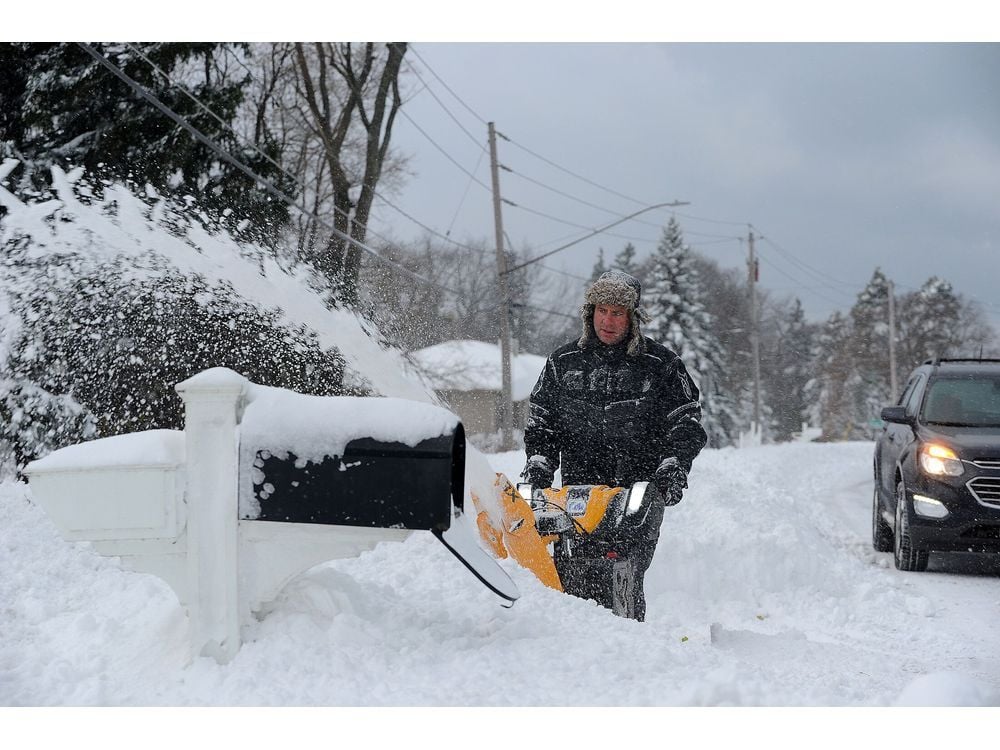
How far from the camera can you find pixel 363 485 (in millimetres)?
2490

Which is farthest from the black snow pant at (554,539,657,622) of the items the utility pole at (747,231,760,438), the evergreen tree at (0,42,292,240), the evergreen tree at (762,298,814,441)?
the evergreen tree at (762,298,814,441)

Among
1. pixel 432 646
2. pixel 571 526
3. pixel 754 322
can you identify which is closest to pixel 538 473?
pixel 571 526

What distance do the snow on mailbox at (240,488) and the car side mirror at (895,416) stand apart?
4811mm

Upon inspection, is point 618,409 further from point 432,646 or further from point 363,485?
point 363,485

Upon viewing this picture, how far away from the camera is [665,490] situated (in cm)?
374

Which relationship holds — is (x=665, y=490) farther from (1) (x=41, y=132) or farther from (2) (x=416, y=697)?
(1) (x=41, y=132)

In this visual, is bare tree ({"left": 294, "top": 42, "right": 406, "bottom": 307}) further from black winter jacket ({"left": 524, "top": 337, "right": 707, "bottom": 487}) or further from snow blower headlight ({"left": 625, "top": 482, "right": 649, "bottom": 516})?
snow blower headlight ({"left": 625, "top": 482, "right": 649, "bottom": 516})

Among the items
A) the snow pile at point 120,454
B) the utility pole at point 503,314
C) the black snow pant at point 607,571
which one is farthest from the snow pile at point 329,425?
the utility pole at point 503,314

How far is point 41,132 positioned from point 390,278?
2353 mm

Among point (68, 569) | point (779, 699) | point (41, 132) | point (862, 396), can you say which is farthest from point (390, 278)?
point (862, 396)

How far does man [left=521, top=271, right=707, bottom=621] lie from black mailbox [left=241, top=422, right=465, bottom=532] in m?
1.42

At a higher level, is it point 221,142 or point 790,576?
point 221,142

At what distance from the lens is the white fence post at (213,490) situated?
98.0 inches

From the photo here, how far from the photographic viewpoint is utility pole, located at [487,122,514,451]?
5.18m
